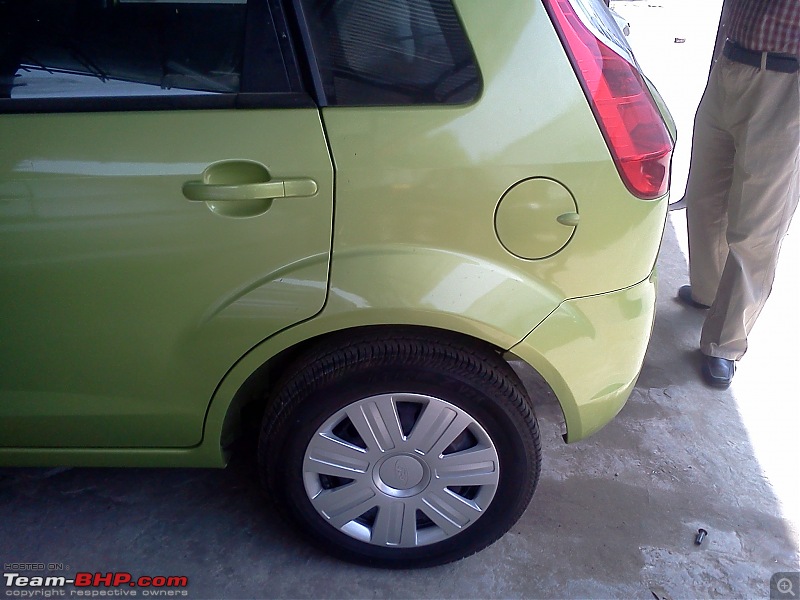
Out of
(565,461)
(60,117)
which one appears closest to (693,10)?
(565,461)

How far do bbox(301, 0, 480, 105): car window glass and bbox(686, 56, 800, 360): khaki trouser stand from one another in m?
1.66

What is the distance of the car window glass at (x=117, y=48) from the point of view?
5.36ft

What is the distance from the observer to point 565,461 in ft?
8.03

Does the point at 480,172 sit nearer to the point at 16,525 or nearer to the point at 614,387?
the point at 614,387

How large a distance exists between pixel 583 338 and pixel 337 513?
833 mm

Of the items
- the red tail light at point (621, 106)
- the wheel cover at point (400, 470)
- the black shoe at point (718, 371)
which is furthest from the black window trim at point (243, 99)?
the black shoe at point (718, 371)

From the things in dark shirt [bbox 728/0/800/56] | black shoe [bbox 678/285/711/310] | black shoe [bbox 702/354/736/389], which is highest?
dark shirt [bbox 728/0/800/56]

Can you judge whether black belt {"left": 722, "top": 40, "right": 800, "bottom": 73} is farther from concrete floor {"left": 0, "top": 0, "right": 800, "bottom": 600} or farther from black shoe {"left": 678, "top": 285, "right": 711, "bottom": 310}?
concrete floor {"left": 0, "top": 0, "right": 800, "bottom": 600}

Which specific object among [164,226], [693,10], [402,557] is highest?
[164,226]

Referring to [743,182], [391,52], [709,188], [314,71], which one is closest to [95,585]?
[314,71]

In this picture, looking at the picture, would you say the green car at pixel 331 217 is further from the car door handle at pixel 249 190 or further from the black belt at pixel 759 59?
the black belt at pixel 759 59

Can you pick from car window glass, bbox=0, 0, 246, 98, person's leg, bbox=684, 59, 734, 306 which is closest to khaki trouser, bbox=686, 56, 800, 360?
person's leg, bbox=684, 59, 734, 306

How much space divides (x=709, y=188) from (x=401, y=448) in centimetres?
211

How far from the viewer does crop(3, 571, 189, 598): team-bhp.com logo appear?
1.94m
